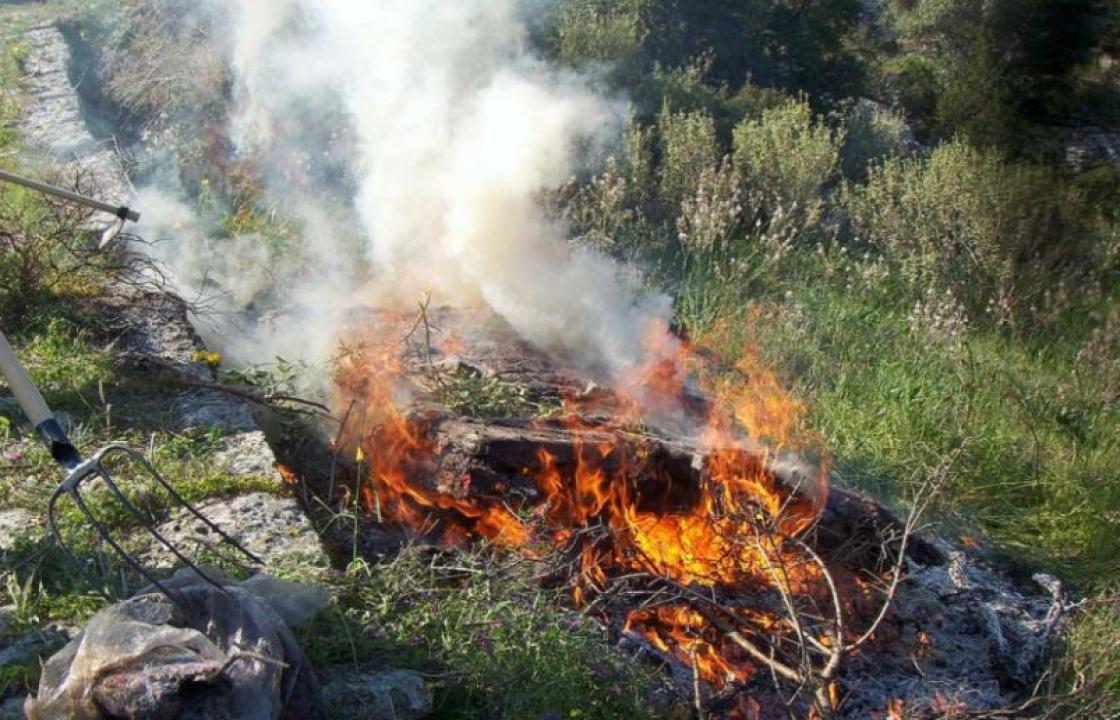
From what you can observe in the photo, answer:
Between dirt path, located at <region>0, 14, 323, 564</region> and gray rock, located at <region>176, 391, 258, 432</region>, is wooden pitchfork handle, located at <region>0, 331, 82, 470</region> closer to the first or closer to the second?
dirt path, located at <region>0, 14, 323, 564</region>

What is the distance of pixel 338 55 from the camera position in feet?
27.0

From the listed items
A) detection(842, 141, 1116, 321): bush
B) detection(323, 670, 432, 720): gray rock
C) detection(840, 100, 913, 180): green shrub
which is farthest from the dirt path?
detection(840, 100, 913, 180): green shrub

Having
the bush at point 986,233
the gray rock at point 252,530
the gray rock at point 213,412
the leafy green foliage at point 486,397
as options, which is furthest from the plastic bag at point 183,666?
the bush at point 986,233

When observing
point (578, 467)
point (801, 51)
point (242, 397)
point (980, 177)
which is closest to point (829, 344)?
point (980, 177)

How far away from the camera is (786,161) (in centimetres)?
816

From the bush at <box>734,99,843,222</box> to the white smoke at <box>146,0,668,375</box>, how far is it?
1.14 meters

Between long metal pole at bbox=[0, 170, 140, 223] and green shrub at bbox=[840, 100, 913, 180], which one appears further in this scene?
green shrub at bbox=[840, 100, 913, 180]

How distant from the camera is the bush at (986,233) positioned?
7.39 meters

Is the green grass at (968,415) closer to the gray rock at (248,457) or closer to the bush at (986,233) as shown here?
→ the bush at (986,233)

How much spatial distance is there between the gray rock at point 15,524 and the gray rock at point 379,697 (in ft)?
4.38

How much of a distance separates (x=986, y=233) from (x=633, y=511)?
4549 mm

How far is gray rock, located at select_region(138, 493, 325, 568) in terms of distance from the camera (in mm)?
3609

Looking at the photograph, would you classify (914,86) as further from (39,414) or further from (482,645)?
(39,414)

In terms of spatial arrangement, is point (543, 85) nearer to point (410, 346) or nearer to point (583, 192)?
point (583, 192)
